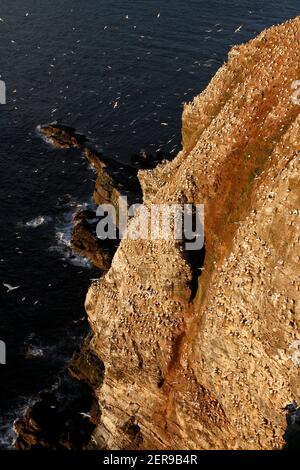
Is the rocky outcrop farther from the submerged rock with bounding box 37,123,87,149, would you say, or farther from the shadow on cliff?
the shadow on cliff

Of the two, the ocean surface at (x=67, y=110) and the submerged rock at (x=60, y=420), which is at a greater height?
the ocean surface at (x=67, y=110)

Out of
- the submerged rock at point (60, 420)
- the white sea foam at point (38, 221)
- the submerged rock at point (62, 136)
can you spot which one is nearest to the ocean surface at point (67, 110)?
the white sea foam at point (38, 221)

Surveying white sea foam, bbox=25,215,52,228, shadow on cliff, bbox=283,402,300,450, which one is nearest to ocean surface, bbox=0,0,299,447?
white sea foam, bbox=25,215,52,228

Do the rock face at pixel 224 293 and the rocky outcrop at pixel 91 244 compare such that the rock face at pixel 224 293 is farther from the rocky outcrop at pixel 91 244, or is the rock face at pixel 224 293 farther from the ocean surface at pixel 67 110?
the rocky outcrop at pixel 91 244

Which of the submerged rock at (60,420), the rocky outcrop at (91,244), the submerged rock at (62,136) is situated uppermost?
the submerged rock at (62,136)

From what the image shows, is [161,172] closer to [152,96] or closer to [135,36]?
[152,96]

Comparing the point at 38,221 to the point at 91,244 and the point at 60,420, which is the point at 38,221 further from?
the point at 60,420

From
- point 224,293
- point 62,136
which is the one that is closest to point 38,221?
point 62,136
